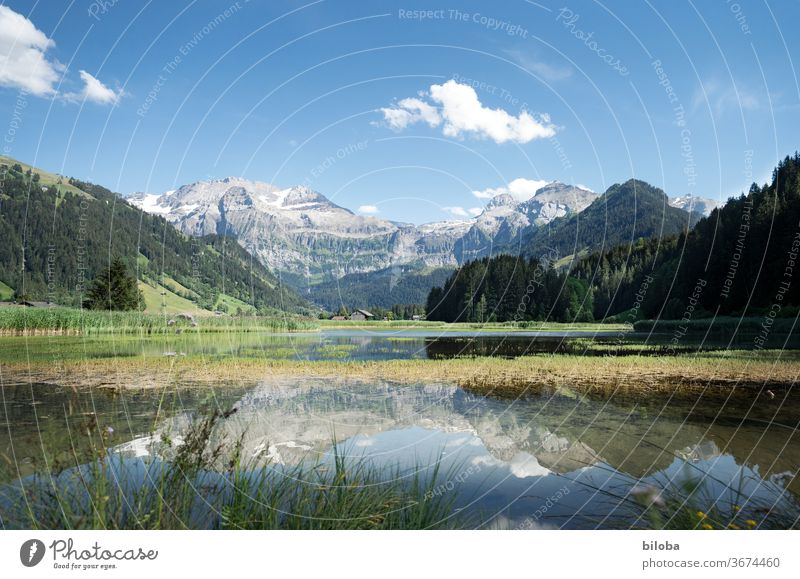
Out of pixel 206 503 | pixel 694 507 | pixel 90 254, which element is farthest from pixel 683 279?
pixel 90 254

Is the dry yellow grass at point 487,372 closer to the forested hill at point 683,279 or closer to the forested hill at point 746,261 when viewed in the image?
the forested hill at point 683,279

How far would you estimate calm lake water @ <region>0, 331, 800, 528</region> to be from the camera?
6.54m

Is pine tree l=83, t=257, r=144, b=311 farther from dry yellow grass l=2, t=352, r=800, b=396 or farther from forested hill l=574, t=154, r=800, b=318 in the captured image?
forested hill l=574, t=154, r=800, b=318

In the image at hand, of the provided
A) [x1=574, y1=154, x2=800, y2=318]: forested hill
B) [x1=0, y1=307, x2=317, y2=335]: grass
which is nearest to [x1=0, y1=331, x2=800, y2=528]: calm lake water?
[x1=0, y1=307, x2=317, y2=335]: grass

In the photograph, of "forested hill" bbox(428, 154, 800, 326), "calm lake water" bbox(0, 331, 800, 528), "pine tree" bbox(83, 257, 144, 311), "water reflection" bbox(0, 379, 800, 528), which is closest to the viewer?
"calm lake water" bbox(0, 331, 800, 528)

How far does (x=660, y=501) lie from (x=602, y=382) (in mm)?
13151

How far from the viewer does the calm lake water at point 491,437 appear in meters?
6.54

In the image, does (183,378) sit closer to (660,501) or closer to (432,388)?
(432,388)

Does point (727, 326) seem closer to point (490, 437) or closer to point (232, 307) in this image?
point (490, 437)

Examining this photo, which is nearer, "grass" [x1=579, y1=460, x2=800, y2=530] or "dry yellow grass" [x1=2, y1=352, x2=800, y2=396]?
"grass" [x1=579, y1=460, x2=800, y2=530]

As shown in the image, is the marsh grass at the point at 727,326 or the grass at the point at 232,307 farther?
the grass at the point at 232,307

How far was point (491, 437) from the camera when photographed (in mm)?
9977

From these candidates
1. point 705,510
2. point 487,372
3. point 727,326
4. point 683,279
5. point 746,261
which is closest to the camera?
point 705,510

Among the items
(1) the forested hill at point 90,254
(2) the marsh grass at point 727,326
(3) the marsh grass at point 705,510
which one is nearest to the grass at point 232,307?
(1) the forested hill at point 90,254
